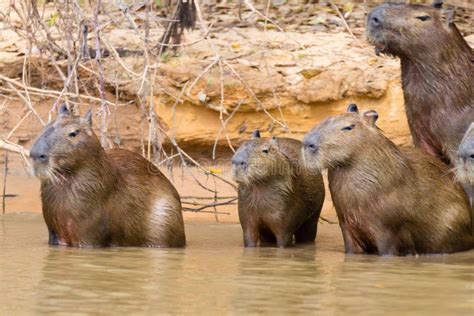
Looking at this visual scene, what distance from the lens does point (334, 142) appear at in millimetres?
7926

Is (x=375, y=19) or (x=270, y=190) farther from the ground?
(x=375, y=19)

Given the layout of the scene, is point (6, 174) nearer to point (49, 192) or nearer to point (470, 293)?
point (49, 192)

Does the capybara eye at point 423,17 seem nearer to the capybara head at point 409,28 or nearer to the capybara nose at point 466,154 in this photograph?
the capybara head at point 409,28

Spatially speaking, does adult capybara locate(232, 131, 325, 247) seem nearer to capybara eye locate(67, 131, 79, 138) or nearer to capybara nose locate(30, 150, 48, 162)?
capybara eye locate(67, 131, 79, 138)

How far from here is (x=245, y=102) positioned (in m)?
11.5

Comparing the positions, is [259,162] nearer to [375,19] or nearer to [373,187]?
[373,187]

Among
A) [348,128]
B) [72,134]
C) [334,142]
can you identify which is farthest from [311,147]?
[72,134]

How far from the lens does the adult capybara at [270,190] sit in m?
8.61

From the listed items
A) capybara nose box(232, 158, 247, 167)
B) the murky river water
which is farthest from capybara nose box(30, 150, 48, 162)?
capybara nose box(232, 158, 247, 167)

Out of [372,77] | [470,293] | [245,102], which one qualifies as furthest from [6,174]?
[470,293]

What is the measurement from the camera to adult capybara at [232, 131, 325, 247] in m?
8.61

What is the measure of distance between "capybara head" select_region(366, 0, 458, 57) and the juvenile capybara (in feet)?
1.97

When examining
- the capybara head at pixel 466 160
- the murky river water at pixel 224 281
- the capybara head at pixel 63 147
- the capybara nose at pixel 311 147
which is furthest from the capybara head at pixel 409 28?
the capybara head at pixel 63 147

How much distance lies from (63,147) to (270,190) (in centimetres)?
161
